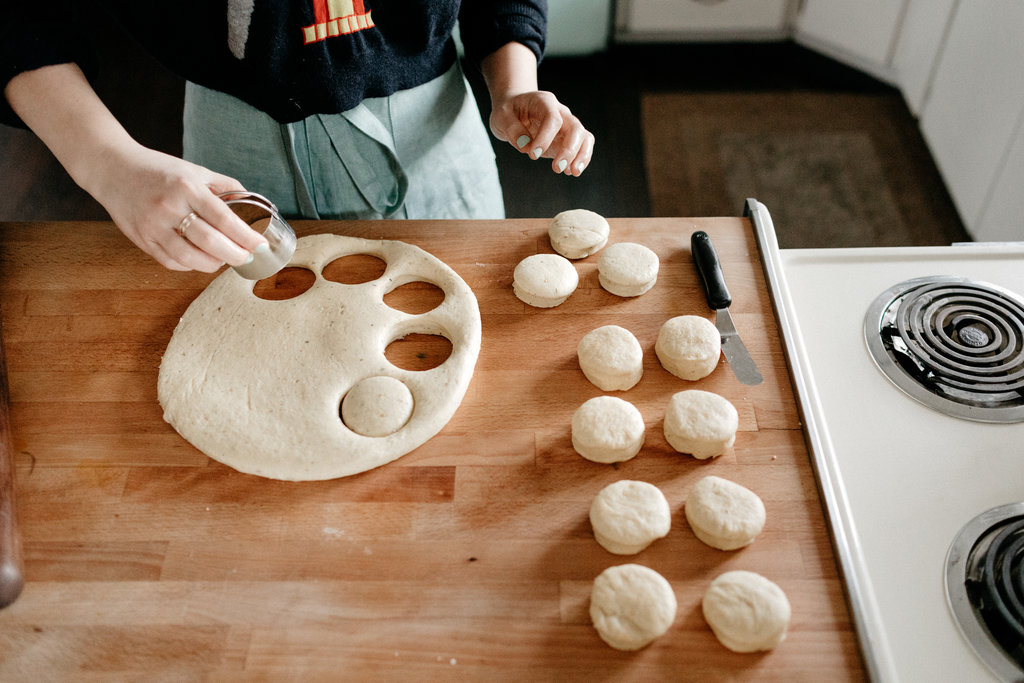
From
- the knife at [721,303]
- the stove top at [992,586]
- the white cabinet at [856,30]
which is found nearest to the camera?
the stove top at [992,586]

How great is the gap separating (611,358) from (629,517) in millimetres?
227

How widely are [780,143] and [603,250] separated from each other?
66.3 inches

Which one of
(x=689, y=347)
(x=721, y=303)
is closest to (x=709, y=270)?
(x=721, y=303)

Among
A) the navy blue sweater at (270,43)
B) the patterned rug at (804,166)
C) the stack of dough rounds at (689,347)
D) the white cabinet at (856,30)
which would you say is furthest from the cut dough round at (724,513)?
the white cabinet at (856,30)

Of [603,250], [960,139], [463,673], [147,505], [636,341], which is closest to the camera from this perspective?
[463,673]

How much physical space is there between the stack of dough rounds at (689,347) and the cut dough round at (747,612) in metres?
0.29

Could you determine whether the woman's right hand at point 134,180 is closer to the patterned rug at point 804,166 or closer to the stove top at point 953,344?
the stove top at point 953,344

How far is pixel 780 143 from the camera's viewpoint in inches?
97.3

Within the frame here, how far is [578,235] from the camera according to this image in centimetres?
110

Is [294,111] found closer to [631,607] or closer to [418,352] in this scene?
[418,352]

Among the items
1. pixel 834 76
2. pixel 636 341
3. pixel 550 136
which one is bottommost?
pixel 834 76

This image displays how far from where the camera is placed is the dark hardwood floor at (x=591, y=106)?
2326 millimetres

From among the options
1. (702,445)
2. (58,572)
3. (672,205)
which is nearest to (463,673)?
(702,445)

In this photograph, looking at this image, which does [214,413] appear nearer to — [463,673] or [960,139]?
[463,673]
